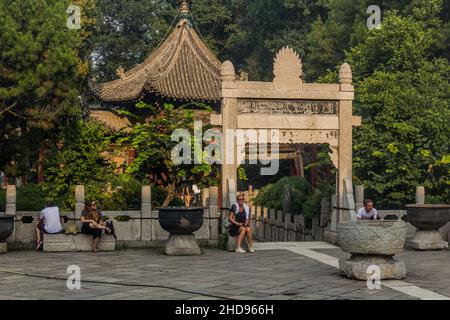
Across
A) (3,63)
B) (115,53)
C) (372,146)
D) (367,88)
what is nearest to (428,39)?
(367,88)

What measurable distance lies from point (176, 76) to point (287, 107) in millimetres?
12311

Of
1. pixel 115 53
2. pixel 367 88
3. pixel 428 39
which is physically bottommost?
pixel 367 88

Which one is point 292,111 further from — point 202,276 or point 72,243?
point 202,276

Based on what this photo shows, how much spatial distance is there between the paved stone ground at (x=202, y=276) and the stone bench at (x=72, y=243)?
404 millimetres

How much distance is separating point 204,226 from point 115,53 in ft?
94.9

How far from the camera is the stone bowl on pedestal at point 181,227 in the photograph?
1316 cm

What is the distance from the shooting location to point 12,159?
67.4ft

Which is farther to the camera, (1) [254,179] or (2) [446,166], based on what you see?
(1) [254,179]

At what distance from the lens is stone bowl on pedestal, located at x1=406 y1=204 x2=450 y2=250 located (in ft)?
46.7

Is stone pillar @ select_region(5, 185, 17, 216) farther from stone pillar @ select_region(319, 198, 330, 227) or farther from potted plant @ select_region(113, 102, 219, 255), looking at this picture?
stone pillar @ select_region(319, 198, 330, 227)

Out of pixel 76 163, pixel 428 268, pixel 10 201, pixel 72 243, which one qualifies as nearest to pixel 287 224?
pixel 76 163

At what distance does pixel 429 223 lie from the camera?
1427 cm
